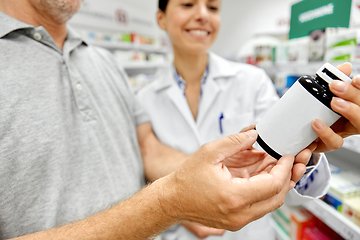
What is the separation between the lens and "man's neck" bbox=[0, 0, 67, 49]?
2.55 ft

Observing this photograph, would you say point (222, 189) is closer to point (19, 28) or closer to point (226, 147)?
point (226, 147)

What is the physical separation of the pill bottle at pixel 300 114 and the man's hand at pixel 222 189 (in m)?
0.04

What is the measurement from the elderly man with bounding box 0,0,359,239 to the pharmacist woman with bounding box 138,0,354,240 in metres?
0.31

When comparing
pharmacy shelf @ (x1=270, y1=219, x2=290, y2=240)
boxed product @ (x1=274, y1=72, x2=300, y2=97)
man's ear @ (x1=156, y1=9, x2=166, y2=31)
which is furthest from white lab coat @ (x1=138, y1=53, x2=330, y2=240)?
man's ear @ (x1=156, y1=9, x2=166, y2=31)

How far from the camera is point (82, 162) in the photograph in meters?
0.84

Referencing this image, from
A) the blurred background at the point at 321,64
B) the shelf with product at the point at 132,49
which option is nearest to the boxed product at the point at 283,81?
the blurred background at the point at 321,64

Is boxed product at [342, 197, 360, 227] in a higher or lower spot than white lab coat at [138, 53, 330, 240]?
lower

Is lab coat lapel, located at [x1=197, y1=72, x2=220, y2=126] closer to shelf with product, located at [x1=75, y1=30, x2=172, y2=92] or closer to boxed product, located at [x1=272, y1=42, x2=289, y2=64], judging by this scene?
boxed product, located at [x1=272, y1=42, x2=289, y2=64]

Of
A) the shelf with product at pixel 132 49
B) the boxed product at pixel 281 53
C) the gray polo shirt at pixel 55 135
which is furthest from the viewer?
the shelf with product at pixel 132 49

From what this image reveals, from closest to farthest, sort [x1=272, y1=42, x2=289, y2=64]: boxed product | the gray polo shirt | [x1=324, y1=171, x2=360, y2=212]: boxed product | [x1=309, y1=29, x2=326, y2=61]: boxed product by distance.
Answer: the gray polo shirt < [x1=324, y1=171, x2=360, y2=212]: boxed product < [x1=309, y1=29, x2=326, y2=61]: boxed product < [x1=272, y1=42, x2=289, y2=64]: boxed product

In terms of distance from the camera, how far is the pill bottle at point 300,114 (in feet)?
1.73

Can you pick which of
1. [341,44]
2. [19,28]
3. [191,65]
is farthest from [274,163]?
[19,28]

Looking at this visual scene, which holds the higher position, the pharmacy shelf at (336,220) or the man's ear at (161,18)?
the man's ear at (161,18)

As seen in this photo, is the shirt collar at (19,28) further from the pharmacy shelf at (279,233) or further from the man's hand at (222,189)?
the pharmacy shelf at (279,233)
